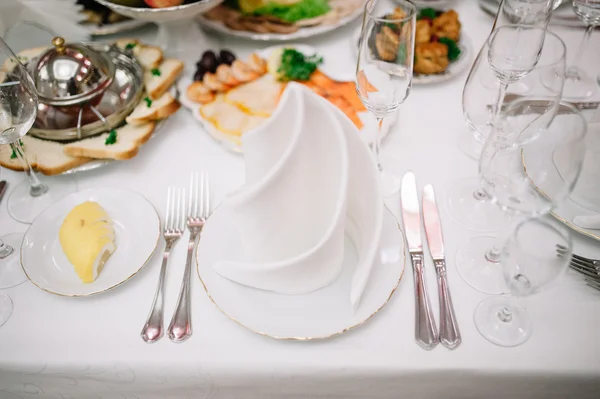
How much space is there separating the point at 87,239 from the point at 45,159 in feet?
0.98

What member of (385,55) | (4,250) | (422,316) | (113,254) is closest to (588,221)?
(422,316)

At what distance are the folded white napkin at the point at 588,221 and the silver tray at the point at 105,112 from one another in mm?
963

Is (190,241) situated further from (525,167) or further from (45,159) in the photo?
(525,167)

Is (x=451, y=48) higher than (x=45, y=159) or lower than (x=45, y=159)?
higher

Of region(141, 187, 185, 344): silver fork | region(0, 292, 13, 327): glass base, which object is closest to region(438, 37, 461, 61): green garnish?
region(141, 187, 185, 344): silver fork

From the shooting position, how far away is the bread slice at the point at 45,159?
1.04 metres

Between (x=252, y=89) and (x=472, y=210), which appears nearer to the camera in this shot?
(x=472, y=210)

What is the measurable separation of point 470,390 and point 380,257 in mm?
250

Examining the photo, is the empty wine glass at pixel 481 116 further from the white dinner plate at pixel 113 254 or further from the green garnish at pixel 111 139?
the green garnish at pixel 111 139

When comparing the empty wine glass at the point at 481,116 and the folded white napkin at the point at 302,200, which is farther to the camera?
the empty wine glass at the point at 481,116

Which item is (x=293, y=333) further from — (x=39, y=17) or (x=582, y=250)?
(x=39, y=17)

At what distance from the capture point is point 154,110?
1.13 meters

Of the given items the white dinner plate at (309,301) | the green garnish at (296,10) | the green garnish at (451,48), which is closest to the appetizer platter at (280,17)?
the green garnish at (296,10)

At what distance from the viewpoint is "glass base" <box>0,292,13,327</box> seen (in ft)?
2.69
